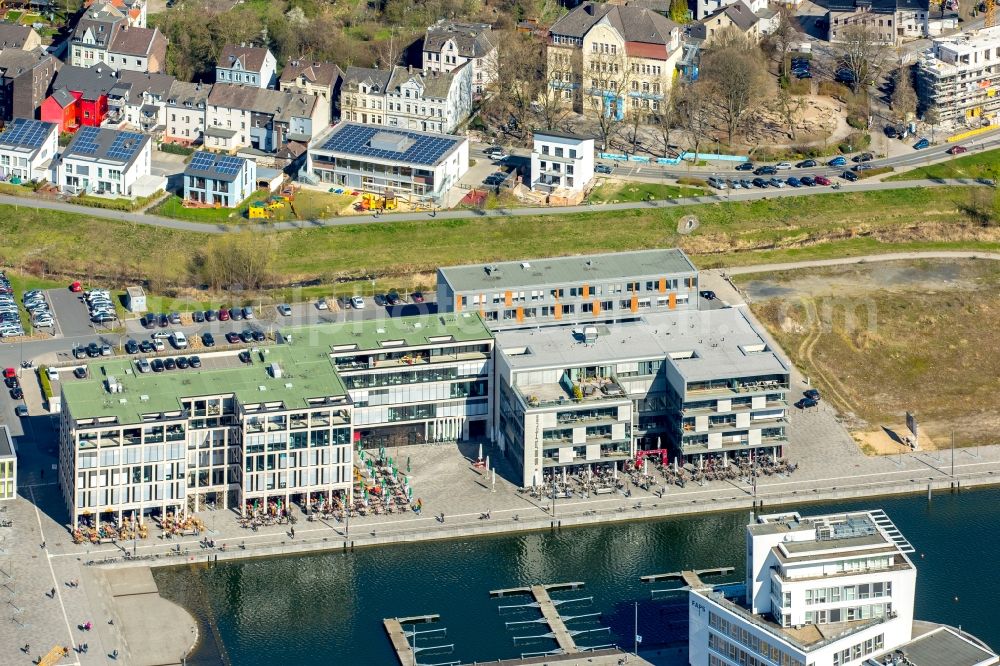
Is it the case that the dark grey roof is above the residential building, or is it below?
below

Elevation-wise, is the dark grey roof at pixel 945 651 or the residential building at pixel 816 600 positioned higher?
the residential building at pixel 816 600

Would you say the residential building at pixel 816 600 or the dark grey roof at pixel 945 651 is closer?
the dark grey roof at pixel 945 651

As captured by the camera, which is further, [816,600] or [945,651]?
[945,651]

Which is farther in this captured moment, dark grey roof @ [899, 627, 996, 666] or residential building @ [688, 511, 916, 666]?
residential building @ [688, 511, 916, 666]

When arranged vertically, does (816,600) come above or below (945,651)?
above

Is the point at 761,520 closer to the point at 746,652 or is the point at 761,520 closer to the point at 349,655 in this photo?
the point at 746,652
